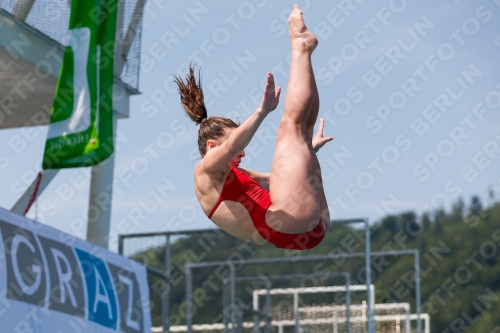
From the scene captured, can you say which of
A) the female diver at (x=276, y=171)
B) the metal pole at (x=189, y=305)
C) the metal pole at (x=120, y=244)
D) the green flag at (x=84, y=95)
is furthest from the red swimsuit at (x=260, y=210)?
the metal pole at (x=120, y=244)

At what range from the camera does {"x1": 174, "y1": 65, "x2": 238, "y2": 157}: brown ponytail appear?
14.6 ft

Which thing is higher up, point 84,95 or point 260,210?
point 84,95

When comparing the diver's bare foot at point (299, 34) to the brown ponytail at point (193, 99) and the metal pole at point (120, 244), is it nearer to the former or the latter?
the brown ponytail at point (193, 99)

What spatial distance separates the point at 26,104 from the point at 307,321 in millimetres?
5293

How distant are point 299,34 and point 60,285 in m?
3.56

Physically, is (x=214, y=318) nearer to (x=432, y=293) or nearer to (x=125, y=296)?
(x=125, y=296)

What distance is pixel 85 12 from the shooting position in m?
8.75

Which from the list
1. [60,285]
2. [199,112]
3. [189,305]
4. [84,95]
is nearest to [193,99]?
[199,112]

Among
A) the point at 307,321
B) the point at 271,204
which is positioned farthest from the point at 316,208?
the point at 307,321

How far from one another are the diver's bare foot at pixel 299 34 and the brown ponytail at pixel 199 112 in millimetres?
602

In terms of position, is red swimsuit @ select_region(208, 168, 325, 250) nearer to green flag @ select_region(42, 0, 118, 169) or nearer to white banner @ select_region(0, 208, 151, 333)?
white banner @ select_region(0, 208, 151, 333)

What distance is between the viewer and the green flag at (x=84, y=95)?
829 cm

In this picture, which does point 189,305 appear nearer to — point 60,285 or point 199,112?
point 60,285

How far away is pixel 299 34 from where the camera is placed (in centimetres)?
421
